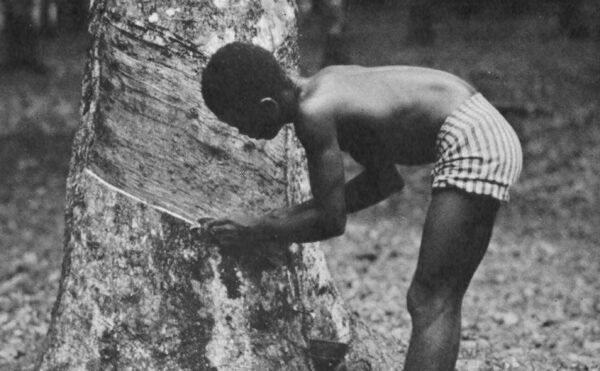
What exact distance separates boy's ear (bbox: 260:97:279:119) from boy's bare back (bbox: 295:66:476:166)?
98mm

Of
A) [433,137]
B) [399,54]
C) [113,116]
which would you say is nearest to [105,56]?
[113,116]

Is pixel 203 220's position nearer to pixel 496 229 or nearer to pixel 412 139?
pixel 412 139

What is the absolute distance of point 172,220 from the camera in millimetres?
4012

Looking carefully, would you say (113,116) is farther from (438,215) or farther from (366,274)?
(366,274)

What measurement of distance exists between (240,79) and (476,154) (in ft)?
3.34

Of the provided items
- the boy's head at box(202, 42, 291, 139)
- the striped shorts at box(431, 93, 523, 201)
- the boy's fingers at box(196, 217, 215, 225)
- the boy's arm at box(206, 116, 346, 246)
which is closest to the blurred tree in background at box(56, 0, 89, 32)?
the boy's fingers at box(196, 217, 215, 225)

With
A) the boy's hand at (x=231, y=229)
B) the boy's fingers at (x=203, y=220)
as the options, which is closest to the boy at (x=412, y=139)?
the boy's hand at (x=231, y=229)

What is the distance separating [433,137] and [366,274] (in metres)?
4.88

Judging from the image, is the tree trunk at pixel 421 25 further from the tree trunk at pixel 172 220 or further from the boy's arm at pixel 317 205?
the boy's arm at pixel 317 205

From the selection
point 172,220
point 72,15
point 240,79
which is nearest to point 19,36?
point 72,15

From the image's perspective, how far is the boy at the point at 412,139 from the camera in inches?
136

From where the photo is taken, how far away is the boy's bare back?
3510 millimetres

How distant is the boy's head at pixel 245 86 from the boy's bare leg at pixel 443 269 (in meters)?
0.79

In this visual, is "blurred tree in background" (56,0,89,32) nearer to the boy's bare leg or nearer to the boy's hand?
the boy's hand
